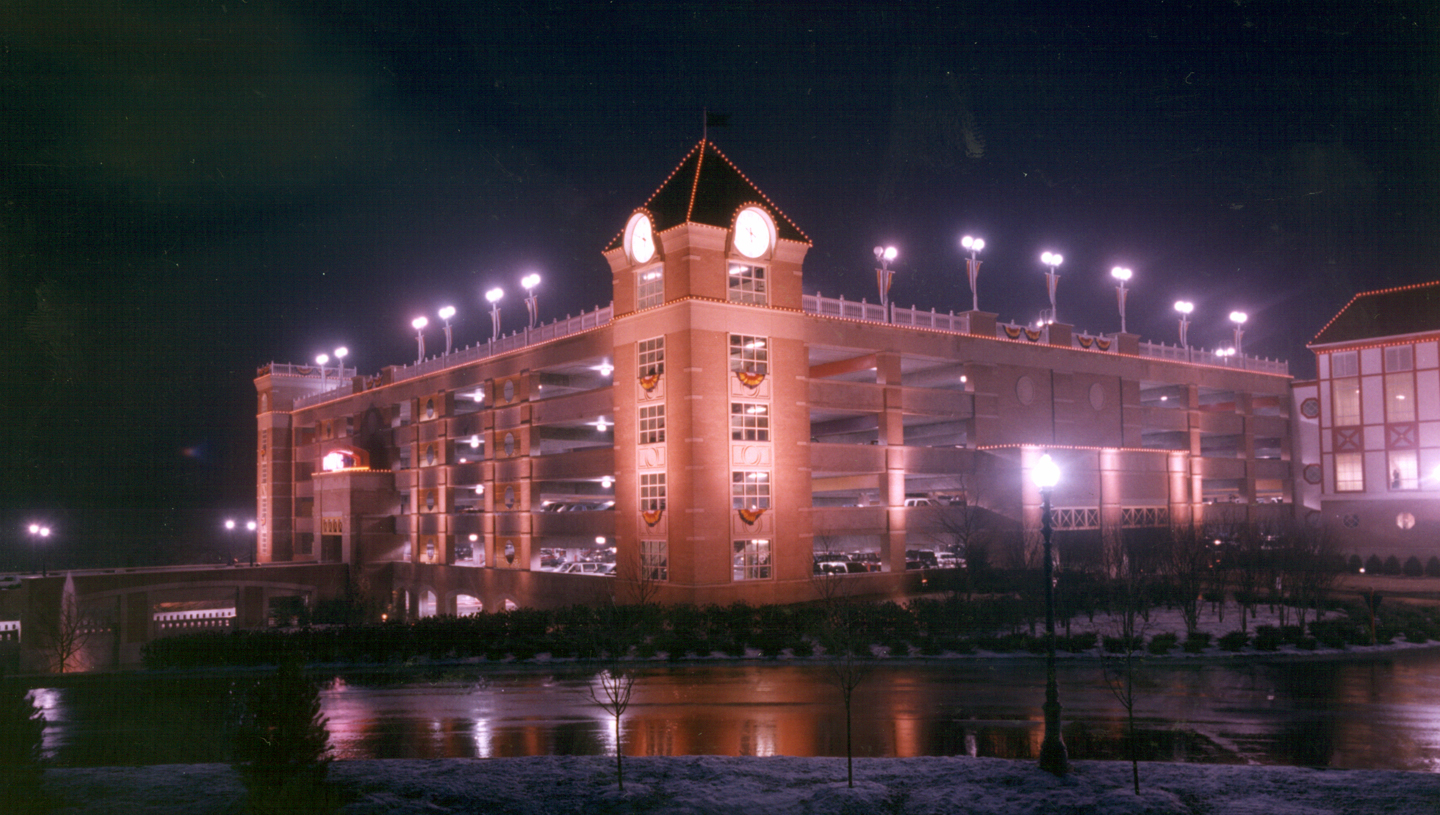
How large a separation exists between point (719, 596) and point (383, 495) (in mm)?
40557

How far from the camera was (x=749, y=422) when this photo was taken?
4619 cm

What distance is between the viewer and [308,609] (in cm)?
6053

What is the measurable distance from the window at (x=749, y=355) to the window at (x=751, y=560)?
8533 millimetres

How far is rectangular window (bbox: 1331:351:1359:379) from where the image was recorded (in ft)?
213

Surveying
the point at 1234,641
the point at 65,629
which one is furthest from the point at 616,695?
the point at 65,629

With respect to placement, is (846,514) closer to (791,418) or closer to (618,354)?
(791,418)

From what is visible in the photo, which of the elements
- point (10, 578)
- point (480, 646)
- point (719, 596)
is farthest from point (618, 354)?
point (10, 578)

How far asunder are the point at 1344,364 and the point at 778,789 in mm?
66826

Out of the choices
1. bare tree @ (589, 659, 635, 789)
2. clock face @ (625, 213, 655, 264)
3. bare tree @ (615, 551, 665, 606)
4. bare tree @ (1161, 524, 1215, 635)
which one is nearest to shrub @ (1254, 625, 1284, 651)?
bare tree @ (1161, 524, 1215, 635)

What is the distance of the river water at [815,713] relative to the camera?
64.6 ft

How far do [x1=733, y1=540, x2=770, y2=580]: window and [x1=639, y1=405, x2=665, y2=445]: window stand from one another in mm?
6685

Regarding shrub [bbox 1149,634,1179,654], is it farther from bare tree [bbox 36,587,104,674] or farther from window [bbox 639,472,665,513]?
bare tree [bbox 36,587,104,674]

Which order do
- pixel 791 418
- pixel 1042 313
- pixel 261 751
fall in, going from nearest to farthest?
pixel 261 751
pixel 791 418
pixel 1042 313

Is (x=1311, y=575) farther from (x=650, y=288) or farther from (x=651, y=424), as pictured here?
(x=650, y=288)
